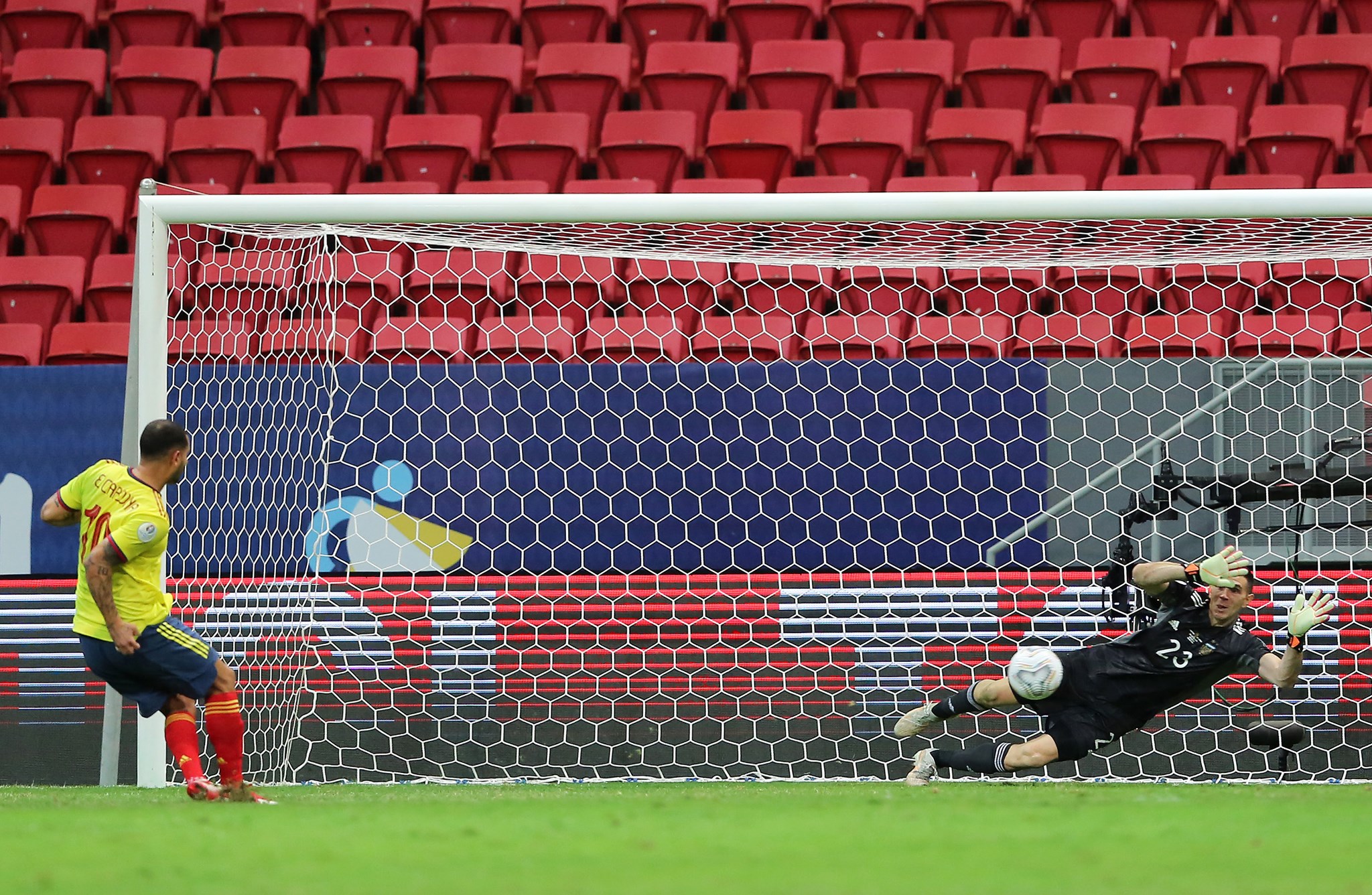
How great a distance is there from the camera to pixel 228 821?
11.7 ft

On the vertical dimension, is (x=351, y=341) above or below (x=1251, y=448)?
above

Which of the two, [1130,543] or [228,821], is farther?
[1130,543]

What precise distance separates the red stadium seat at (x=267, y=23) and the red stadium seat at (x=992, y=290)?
5.51 meters

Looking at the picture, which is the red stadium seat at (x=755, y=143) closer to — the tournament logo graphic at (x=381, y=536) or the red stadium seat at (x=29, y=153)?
the tournament logo graphic at (x=381, y=536)

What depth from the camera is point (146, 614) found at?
446 centimetres

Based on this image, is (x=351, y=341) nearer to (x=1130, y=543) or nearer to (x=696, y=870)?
(x=1130, y=543)

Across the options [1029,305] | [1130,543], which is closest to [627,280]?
[1029,305]

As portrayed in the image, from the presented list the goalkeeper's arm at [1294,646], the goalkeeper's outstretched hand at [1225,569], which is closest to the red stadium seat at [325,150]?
the goalkeeper's outstretched hand at [1225,569]

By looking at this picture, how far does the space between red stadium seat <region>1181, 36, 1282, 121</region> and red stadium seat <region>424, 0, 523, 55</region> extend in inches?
183

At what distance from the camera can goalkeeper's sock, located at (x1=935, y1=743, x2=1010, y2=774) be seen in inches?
212

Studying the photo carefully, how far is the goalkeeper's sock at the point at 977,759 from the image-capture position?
539 centimetres

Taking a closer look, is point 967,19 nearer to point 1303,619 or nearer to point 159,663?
point 1303,619

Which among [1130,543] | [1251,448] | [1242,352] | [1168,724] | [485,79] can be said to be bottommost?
[1168,724]

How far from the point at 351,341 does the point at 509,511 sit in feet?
4.21
